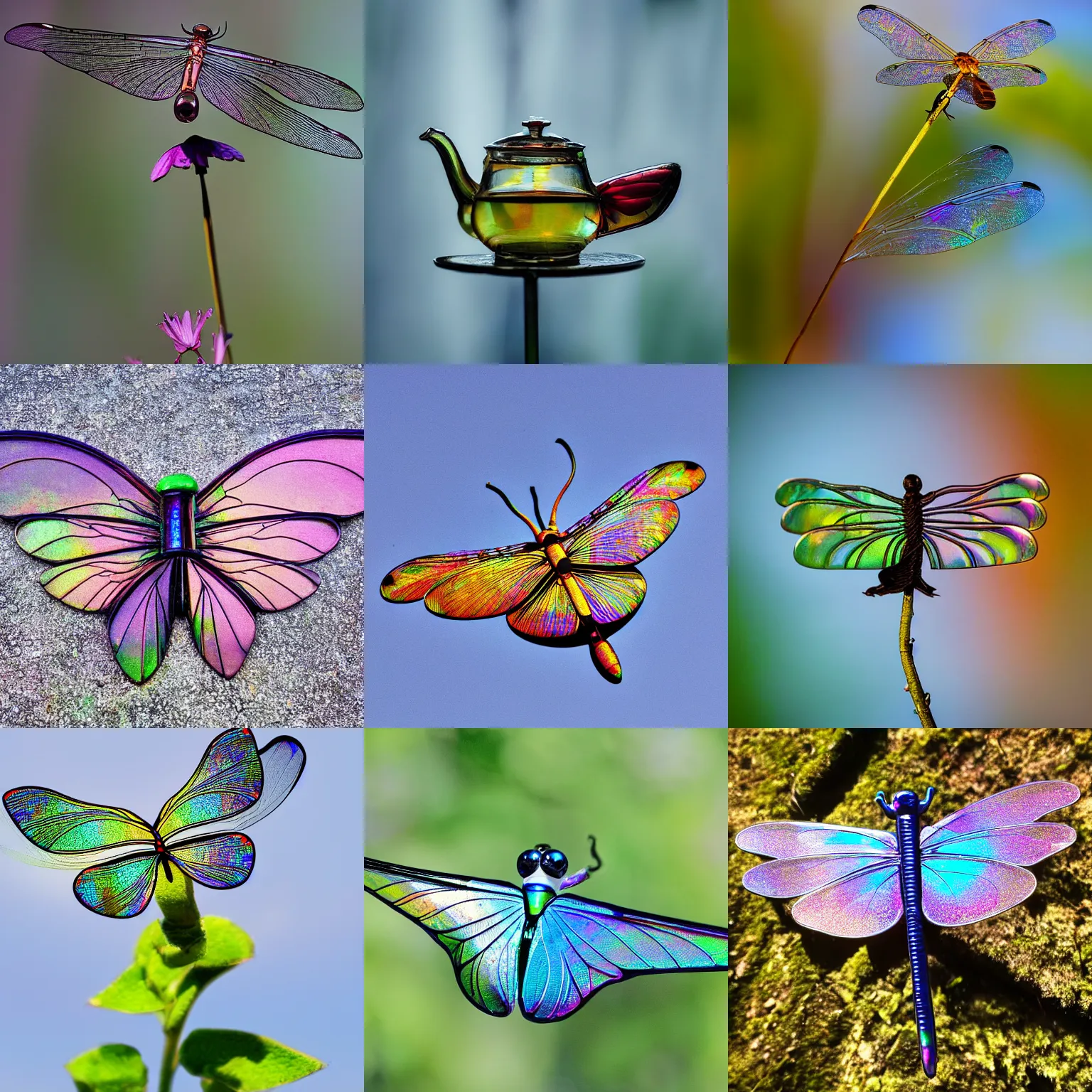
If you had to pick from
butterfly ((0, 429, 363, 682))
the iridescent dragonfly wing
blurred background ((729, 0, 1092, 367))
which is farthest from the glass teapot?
the iridescent dragonfly wing

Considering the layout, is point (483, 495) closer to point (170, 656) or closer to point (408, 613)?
point (408, 613)

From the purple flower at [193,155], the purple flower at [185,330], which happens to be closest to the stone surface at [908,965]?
the purple flower at [185,330]

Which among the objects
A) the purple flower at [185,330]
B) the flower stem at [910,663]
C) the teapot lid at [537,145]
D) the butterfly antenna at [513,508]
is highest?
the teapot lid at [537,145]

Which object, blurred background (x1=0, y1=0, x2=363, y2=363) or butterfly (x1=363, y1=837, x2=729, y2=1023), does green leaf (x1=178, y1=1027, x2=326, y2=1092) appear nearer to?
butterfly (x1=363, y1=837, x2=729, y2=1023)

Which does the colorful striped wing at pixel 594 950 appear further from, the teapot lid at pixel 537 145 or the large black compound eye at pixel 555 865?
the teapot lid at pixel 537 145

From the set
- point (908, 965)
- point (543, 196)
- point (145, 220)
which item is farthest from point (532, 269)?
point (908, 965)

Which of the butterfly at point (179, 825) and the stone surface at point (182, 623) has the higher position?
the stone surface at point (182, 623)

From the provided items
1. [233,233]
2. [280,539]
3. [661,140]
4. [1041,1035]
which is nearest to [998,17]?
[661,140]
